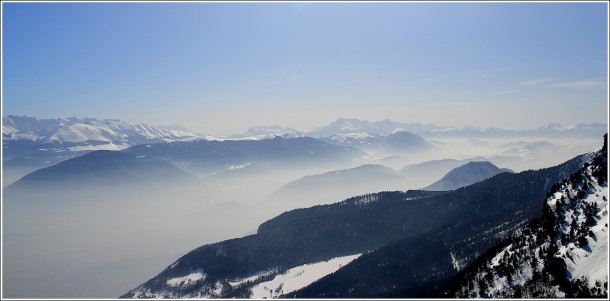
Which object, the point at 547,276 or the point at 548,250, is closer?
the point at 547,276

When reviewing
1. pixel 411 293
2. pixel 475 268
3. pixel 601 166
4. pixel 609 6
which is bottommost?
pixel 411 293

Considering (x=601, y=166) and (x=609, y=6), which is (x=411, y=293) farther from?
(x=609, y=6)

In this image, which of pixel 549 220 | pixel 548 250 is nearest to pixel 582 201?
pixel 549 220

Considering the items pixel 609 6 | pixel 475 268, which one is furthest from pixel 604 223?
pixel 609 6

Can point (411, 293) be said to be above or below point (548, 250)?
below

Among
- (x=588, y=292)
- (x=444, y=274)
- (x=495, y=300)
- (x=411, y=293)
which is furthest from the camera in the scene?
(x=444, y=274)

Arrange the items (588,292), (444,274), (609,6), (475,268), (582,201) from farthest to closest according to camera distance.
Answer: (444,274) → (475,268) → (582,201) → (588,292) → (609,6)
